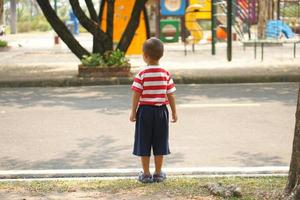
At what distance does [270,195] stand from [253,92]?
7726mm

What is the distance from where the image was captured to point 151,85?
578cm

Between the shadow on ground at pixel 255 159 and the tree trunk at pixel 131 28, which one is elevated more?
the tree trunk at pixel 131 28

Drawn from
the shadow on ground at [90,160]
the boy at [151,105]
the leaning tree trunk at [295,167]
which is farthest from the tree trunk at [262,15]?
the leaning tree trunk at [295,167]

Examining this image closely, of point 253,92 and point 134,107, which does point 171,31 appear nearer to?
point 253,92

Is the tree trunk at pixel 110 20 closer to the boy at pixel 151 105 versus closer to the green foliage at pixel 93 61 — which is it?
the green foliage at pixel 93 61

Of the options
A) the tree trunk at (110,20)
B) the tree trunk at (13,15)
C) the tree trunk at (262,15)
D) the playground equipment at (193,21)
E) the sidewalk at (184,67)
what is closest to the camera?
the sidewalk at (184,67)

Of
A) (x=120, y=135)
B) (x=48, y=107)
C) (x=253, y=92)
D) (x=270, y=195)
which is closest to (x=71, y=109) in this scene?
(x=48, y=107)

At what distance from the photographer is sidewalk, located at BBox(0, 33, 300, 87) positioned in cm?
1422

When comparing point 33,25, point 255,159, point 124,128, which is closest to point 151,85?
point 255,159

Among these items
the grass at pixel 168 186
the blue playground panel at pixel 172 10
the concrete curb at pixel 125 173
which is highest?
the blue playground panel at pixel 172 10

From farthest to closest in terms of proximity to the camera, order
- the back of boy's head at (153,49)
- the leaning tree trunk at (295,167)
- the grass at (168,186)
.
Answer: the back of boy's head at (153,49), the grass at (168,186), the leaning tree trunk at (295,167)

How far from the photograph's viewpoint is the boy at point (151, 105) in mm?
5773

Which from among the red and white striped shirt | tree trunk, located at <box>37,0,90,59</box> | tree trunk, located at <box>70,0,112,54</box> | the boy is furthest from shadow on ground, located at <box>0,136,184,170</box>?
tree trunk, located at <box>37,0,90,59</box>

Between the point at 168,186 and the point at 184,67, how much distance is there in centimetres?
1151
